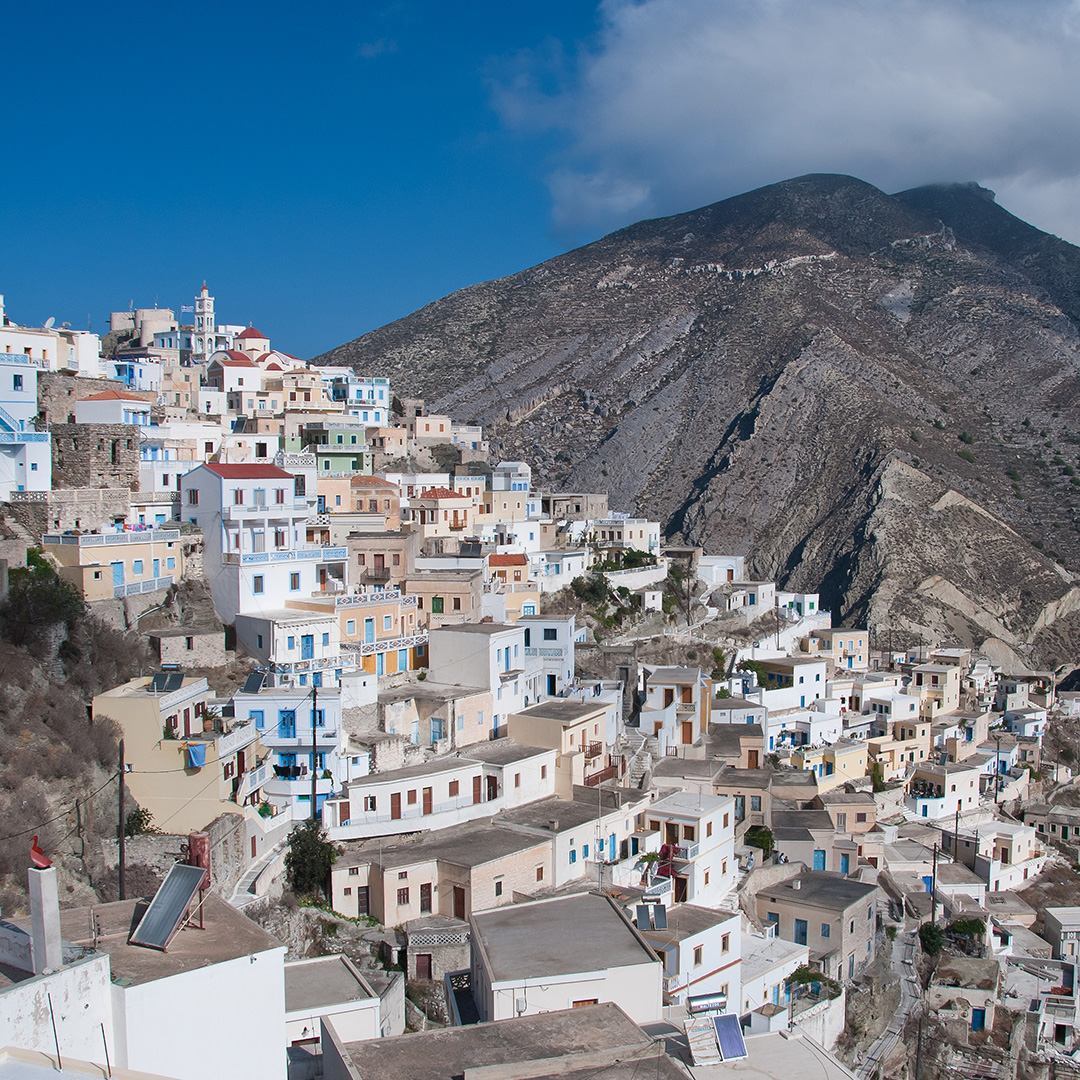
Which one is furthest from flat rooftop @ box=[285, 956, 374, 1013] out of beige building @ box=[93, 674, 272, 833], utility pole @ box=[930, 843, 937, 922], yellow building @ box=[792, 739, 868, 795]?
yellow building @ box=[792, 739, 868, 795]

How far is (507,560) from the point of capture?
1396 inches

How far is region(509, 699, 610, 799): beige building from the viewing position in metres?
25.8

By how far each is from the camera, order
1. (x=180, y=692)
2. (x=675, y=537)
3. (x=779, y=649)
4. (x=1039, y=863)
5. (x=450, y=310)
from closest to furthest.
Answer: (x=180, y=692) → (x=1039, y=863) → (x=779, y=649) → (x=675, y=537) → (x=450, y=310)

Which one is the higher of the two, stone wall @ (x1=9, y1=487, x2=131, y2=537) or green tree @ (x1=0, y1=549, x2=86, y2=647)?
stone wall @ (x1=9, y1=487, x2=131, y2=537)

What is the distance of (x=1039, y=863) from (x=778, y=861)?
15564mm

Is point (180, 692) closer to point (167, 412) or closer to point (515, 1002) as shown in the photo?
point (515, 1002)

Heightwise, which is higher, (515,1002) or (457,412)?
(457,412)

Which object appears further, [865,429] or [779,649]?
[865,429]

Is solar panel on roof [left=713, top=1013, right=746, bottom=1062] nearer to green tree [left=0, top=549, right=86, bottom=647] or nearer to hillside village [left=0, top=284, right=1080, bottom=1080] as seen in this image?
hillside village [left=0, top=284, right=1080, bottom=1080]

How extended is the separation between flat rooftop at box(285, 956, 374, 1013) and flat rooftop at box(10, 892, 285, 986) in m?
2.85

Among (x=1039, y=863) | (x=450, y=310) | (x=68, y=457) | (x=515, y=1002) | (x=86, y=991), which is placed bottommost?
(x=1039, y=863)

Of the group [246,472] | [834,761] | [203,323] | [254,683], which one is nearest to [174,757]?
[254,683]

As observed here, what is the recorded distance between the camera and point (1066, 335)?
97.4m

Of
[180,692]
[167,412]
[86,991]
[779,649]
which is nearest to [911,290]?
[779,649]
